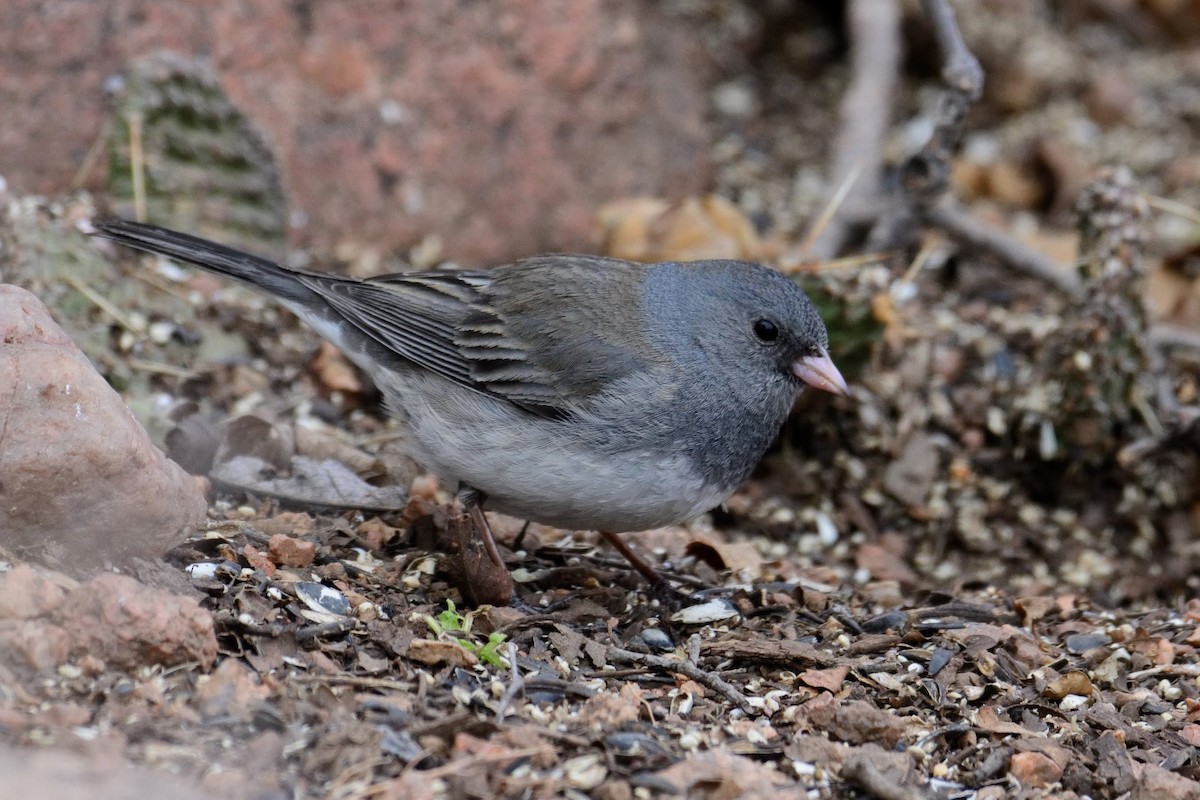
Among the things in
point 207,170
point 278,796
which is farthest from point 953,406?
point 278,796

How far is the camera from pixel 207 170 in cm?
488

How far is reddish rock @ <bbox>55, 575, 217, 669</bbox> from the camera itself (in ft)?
8.59

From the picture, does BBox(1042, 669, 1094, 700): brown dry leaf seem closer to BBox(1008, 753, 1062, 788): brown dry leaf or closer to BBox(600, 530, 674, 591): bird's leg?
BBox(1008, 753, 1062, 788): brown dry leaf

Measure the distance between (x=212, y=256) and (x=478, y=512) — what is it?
1095mm

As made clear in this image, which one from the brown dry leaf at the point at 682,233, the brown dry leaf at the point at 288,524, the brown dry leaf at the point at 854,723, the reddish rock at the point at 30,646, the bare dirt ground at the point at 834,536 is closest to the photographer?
Answer: the reddish rock at the point at 30,646

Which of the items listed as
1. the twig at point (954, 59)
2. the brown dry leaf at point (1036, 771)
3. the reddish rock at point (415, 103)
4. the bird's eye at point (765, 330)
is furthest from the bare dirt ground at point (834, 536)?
the bird's eye at point (765, 330)

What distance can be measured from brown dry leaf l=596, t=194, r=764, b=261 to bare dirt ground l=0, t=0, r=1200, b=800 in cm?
2

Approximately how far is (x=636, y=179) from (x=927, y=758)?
347 cm

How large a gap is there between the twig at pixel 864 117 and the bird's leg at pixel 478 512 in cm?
188

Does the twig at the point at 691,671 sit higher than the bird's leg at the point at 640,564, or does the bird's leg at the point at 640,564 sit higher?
the twig at the point at 691,671

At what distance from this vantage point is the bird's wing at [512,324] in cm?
363

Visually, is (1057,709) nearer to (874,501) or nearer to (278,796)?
(874,501)

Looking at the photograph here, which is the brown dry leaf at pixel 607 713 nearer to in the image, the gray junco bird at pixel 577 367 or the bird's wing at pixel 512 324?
the gray junco bird at pixel 577 367

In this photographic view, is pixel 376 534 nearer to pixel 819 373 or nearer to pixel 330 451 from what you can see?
pixel 330 451
